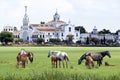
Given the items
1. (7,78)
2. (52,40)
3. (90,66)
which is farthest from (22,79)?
(52,40)

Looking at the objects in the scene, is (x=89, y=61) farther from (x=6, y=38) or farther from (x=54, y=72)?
(x=6, y=38)

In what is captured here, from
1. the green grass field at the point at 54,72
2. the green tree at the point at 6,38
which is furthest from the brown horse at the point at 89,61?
the green tree at the point at 6,38

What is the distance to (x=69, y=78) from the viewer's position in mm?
16797

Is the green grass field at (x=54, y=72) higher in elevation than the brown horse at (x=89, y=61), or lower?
lower

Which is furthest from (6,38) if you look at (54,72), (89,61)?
(54,72)

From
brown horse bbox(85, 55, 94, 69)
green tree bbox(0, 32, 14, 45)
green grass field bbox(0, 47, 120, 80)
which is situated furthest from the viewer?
green tree bbox(0, 32, 14, 45)

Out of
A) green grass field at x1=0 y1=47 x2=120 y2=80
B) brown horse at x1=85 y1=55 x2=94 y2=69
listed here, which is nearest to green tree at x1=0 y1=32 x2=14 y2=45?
green grass field at x1=0 y1=47 x2=120 y2=80

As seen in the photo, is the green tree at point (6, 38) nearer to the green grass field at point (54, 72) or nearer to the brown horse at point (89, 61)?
the green grass field at point (54, 72)

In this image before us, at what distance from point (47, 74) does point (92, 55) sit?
9429mm

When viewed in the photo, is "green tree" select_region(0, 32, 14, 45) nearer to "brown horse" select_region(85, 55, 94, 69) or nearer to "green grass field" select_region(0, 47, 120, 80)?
"green grass field" select_region(0, 47, 120, 80)

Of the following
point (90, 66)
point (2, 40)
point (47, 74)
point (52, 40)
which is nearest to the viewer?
point (47, 74)

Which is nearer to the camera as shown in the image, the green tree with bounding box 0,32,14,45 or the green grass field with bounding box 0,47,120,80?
the green grass field with bounding box 0,47,120,80

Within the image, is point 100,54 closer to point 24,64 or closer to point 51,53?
point 51,53

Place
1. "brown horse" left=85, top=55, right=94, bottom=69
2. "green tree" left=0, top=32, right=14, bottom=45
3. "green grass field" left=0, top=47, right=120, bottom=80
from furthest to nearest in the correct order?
"green tree" left=0, top=32, right=14, bottom=45 → "brown horse" left=85, top=55, right=94, bottom=69 → "green grass field" left=0, top=47, right=120, bottom=80
